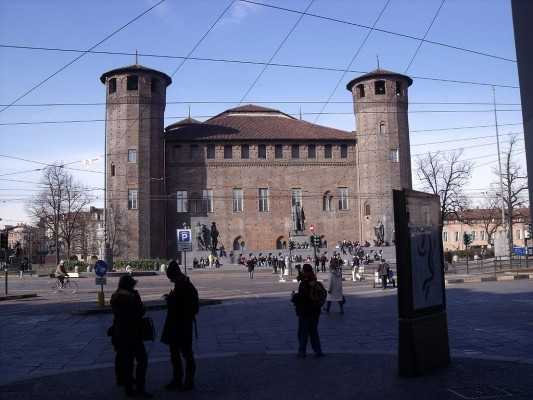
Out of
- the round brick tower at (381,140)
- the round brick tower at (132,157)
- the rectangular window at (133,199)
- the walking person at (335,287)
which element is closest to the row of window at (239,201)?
the round brick tower at (381,140)

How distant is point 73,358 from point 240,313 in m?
6.20

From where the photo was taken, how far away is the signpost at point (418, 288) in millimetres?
6953

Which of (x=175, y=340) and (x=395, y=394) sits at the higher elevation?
(x=175, y=340)

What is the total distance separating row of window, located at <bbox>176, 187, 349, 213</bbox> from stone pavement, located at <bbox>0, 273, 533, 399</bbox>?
4185 centimetres

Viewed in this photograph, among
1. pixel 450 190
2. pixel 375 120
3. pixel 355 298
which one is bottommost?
pixel 355 298

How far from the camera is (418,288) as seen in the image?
23.8ft

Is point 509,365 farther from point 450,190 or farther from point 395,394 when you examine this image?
point 450,190

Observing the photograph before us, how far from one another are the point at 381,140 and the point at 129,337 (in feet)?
174

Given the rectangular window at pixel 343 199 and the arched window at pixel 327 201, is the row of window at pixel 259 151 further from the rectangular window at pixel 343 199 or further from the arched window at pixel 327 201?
the arched window at pixel 327 201

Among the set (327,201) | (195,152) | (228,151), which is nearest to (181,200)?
(195,152)

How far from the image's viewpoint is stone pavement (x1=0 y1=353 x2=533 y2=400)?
6.07m

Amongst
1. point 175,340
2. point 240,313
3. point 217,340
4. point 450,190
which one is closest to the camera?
point 175,340

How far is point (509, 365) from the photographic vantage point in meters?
7.32

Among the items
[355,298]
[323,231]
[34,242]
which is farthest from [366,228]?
[34,242]
